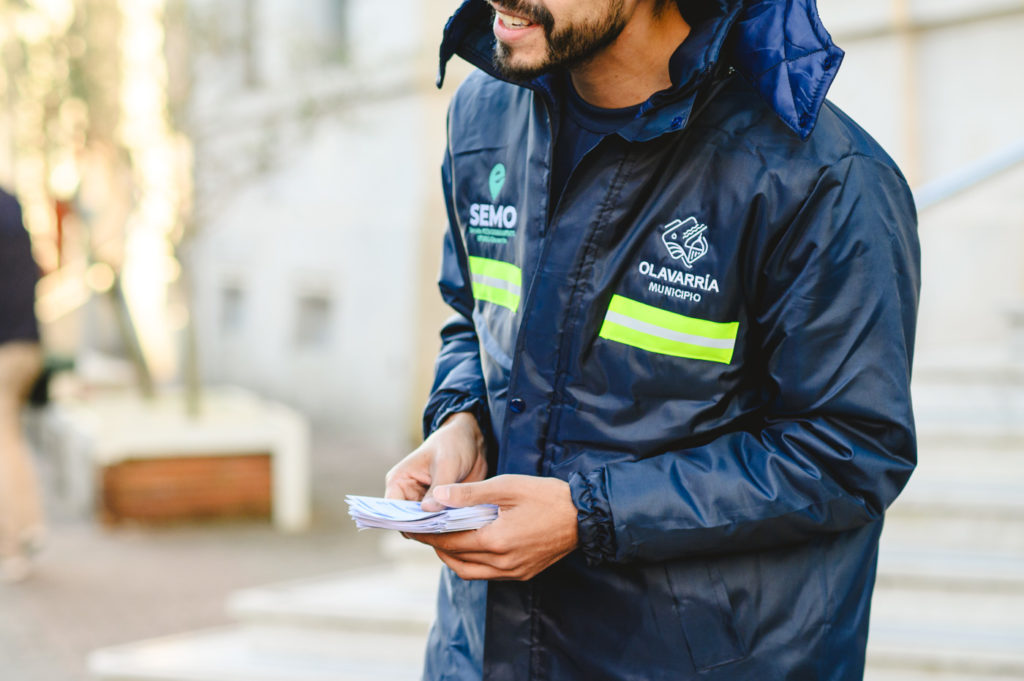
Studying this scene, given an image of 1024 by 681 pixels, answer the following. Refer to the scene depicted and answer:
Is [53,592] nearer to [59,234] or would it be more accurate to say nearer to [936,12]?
[936,12]

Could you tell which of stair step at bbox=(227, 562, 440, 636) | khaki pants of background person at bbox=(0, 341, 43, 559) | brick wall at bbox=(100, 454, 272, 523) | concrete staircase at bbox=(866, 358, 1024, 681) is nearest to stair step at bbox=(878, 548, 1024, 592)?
concrete staircase at bbox=(866, 358, 1024, 681)

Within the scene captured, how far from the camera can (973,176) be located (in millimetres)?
4695

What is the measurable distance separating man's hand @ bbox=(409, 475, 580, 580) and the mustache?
65 cm

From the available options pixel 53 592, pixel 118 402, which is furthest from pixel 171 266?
pixel 53 592

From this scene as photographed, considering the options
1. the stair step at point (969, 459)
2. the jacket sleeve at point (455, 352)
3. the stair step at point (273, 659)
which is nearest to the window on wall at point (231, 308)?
the stair step at point (273, 659)

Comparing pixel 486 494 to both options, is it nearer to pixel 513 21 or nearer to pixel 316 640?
pixel 513 21

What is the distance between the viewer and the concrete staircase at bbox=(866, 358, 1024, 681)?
369 cm

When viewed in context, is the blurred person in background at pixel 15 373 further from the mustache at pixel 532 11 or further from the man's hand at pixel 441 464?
the mustache at pixel 532 11

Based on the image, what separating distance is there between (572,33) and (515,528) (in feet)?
2.33

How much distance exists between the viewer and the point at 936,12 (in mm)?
7422

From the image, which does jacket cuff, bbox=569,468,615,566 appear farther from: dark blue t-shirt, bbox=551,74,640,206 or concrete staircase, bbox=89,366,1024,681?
concrete staircase, bbox=89,366,1024,681

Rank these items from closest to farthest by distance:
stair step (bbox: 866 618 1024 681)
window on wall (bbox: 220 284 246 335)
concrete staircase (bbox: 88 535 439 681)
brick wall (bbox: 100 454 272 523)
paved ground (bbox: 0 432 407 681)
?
stair step (bbox: 866 618 1024 681)
concrete staircase (bbox: 88 535 439 681)
paved ground (bbox: 0 432 407 681)
brick wall (bbox: 100 454 272 523)
window on wall (bbox: 220 284 246 335)

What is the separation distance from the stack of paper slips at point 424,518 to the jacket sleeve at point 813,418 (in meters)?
0.14

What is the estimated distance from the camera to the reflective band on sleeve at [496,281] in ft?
6.32
